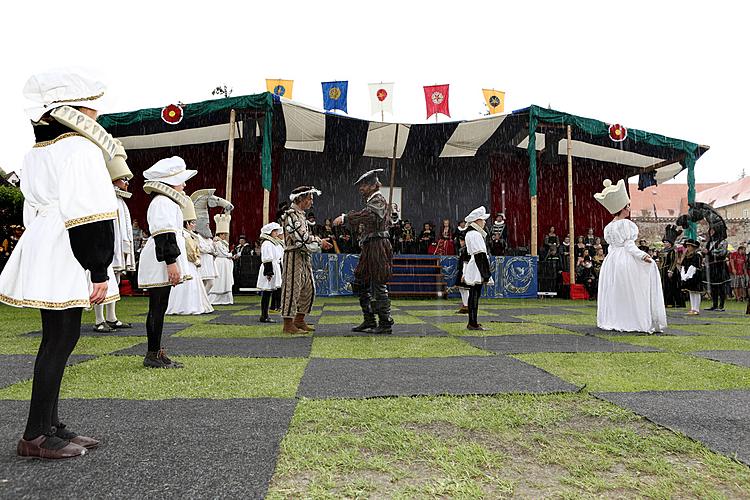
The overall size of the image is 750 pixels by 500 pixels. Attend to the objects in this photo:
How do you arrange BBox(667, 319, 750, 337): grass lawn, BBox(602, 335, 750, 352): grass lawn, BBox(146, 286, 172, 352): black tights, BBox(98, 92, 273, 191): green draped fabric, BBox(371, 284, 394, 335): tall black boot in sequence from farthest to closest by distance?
BBox(98, 92, 273, 191): green draped fabric, BBox(667, 319, 750, 337): grass lawn, BBox(371, 284, 394, 335): tall black boot, BBox(602, 335, 750, 352): grass lawn, BBox(146, 286, 172, 352): black tights

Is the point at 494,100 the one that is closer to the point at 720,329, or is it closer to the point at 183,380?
the point at 720,329

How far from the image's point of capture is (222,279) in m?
12.1

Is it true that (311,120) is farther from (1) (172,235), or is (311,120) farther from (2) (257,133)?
(1) (172,235)

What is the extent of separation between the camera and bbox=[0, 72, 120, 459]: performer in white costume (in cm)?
223

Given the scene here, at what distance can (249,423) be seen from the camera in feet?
8.98

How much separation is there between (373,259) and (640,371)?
3.30 meters

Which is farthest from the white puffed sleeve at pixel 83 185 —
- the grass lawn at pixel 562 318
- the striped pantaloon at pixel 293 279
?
the grass lawn at pixel 562 318

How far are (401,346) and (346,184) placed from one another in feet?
45.0

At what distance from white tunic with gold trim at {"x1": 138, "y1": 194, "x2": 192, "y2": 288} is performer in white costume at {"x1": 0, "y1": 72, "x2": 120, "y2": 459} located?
185 cm

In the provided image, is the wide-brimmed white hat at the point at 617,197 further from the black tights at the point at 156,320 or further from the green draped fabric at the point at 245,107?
the green draped fabric at the point at 245,107

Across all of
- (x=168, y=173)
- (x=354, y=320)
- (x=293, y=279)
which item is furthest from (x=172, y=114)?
(x=168, y=173)

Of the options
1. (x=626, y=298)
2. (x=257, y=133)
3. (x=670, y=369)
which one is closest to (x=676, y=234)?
(x=626, y=298)

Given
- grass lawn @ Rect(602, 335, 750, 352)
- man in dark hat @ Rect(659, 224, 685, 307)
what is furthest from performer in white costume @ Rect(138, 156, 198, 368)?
man in dark hat @ Rect(659, 224, 685, 307)

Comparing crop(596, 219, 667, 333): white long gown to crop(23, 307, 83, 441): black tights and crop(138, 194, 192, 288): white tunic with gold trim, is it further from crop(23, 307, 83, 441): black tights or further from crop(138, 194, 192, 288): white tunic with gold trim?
crop(23, 307, 83, 441): black tights
